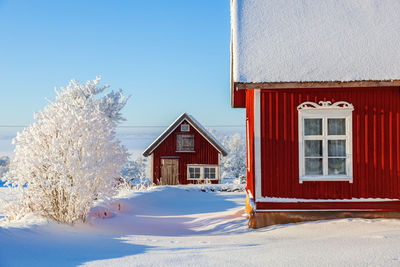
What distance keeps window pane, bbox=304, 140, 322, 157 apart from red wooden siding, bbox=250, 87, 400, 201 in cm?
31

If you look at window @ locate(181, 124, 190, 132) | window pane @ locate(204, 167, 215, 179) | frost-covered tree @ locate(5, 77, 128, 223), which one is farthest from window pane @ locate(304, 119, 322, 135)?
window pane @ locate(204, 167, 215, 179)

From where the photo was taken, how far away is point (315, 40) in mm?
9766

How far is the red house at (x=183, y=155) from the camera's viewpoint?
92.5 ft

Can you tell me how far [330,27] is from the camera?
10.1 metres

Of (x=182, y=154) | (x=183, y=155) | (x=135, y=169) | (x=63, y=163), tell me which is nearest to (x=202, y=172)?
(x=183, y=155)

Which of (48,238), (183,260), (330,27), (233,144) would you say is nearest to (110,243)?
(48,238)

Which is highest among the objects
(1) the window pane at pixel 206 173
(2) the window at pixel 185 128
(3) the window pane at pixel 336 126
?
(2) the window at pixel 185 128

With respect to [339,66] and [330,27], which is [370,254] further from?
[330,27]

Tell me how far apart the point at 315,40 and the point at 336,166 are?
3.38m

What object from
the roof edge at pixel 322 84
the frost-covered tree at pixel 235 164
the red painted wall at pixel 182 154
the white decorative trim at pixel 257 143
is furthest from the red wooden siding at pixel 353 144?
the frost-covered tree at pixel 235 164

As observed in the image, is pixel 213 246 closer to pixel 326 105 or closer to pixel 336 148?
pixel 336 148

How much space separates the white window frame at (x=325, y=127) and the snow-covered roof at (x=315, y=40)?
732mm

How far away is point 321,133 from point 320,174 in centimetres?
104

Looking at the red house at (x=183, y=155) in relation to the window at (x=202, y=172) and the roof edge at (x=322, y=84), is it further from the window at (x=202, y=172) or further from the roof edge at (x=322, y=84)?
the roof edge at (x=322, y=84)
